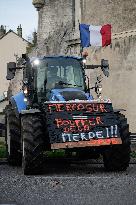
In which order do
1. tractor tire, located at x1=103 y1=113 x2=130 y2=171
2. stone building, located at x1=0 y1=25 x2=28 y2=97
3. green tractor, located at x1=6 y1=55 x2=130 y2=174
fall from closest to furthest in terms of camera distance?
green tractor, located at x1=6 y1=55 x2=130 y2=174 → tractor tire, located at x1=103 y1=113 x2=130 y2=171 → stone building, located at x1=0 y1=25 x2=28 y2=97

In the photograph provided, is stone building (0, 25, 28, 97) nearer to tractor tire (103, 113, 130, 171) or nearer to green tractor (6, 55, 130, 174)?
green tractor (6, 55, 130, 174)

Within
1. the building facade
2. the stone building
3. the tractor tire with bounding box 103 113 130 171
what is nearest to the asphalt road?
the tractor tire with bounding box 103 113 130 171

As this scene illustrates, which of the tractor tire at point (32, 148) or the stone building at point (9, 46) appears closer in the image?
the tractor tire at point (32, 148)

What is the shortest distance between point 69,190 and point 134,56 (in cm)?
2529

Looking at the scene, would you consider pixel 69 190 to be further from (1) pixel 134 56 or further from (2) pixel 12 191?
(1) pixel 134 56

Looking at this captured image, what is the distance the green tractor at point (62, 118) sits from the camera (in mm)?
12266

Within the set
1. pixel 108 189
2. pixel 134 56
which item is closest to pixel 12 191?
pixel 108 189

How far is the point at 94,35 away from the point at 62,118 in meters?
20.1

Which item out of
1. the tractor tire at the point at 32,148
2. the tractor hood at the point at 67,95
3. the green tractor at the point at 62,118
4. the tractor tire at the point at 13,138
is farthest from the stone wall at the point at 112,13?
the tractor tire at the point at 32,148

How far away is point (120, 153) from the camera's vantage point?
12.9 m

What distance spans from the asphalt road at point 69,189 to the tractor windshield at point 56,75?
2.26 m

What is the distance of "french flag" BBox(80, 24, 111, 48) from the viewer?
3150 cm

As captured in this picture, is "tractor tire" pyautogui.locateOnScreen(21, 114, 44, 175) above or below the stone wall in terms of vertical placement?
below

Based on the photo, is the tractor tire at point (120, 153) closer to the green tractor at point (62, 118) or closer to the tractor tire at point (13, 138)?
the green tractor at point (62, 118)
